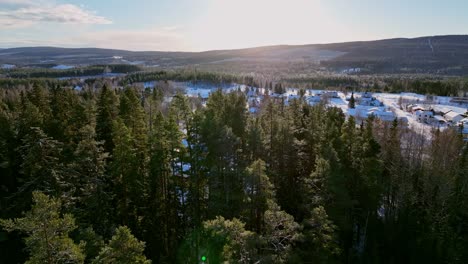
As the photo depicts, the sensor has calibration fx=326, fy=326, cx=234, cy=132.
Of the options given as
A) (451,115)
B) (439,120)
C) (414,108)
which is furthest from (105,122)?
(451,115)

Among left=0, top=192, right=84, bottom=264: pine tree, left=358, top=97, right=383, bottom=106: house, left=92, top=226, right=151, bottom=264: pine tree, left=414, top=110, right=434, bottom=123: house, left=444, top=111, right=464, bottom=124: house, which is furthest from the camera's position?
left=358, top=97, right=383, bottom=106: house

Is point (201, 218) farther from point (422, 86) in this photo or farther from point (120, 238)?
point (422, 86)

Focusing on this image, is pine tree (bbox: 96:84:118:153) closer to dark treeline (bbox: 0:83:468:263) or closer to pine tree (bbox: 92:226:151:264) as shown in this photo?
dark treeline (bbox: 0:83:468:263)

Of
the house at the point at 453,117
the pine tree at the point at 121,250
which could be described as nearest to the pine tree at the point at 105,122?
the pine tree at the point at 121,250

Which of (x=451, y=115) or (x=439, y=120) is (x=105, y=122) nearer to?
(x=439, y=120)

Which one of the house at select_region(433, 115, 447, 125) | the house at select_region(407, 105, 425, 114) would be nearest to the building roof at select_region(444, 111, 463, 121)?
the house at select_region(433, 115, 447, 125)

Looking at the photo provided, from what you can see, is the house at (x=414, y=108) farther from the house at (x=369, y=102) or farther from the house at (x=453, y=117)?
the house at (x=369, y=102)

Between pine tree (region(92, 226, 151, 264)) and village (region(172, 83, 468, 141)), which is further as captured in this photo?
village (region(172, 83, 468, 141))
